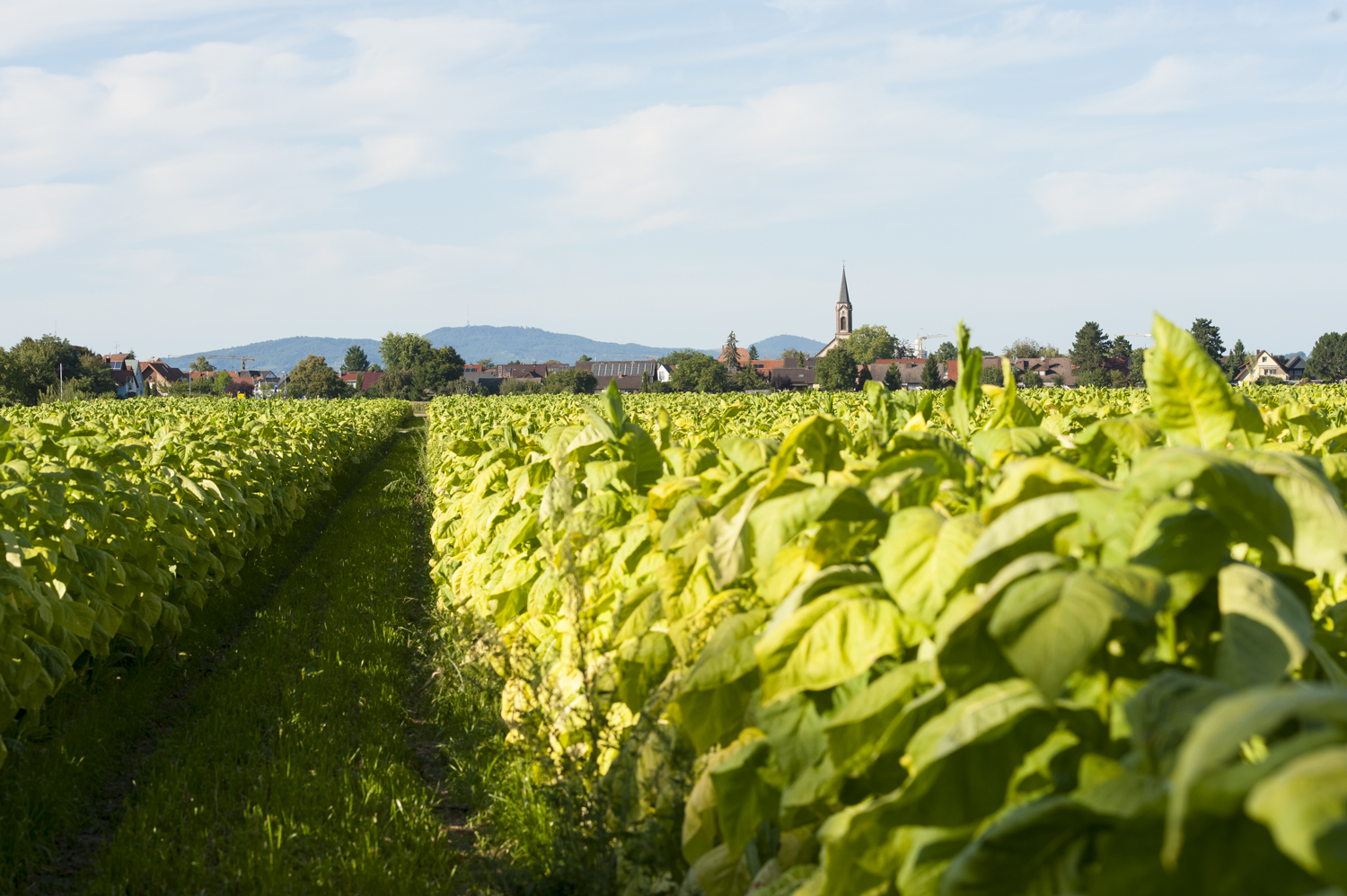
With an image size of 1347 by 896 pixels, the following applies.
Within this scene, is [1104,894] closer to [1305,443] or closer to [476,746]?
[1305,443]

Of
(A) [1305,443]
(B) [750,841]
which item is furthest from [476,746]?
(A) [1305,443]

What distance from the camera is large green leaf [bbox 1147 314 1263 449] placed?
1.71m

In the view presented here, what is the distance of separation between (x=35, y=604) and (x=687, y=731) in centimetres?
398

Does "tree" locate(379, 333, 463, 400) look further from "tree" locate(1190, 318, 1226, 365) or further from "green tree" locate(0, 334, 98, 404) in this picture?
"tree" locate(1190, 318, 1226, 365)

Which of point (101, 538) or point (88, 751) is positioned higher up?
point (101, 538)

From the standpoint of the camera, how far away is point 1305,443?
3.54 m

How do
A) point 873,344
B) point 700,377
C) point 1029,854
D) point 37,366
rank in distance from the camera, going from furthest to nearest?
point 873,344, point 700,377, point 37,366, point 1029,854

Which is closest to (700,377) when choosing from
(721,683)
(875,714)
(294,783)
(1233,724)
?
(294,783)

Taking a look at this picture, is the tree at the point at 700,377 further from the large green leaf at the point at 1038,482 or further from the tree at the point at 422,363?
the large green leaf at the point at 1038,482

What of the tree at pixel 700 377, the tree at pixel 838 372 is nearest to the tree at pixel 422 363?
the tree at pixel 700 377

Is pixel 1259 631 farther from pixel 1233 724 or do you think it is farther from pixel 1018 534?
pixel 1233 724

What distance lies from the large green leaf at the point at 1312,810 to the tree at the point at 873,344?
15466 cm

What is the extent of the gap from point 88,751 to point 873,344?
515 ft

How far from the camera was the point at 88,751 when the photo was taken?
16.3 feet
